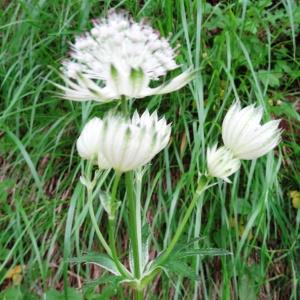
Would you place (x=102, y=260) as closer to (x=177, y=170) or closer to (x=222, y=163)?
(x=222, y=163)

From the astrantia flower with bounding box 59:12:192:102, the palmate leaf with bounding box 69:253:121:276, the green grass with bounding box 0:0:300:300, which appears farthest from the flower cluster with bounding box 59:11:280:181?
the green grass with bounding box 0:0:300:300

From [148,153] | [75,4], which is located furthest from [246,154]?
[75,4]

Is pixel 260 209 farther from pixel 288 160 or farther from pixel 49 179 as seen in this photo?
pixel 49 179

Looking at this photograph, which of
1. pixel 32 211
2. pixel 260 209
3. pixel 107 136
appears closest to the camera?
pixel 107 136

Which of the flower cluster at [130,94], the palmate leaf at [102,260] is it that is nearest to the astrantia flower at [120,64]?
the flower cluster at [130,94]

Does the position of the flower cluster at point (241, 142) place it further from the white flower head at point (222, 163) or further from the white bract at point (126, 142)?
the white bract at point (126, 142)

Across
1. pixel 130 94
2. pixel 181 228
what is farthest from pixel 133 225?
pixel 130 94
